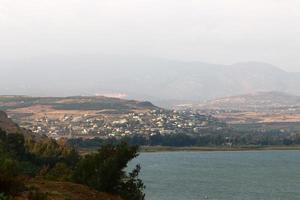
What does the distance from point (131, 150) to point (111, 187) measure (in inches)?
172

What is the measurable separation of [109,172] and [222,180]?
86.3 metres

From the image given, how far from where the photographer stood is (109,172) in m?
39.4

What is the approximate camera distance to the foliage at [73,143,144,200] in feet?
130

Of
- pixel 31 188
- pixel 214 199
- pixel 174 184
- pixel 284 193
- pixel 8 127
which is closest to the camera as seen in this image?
pixel 31 188

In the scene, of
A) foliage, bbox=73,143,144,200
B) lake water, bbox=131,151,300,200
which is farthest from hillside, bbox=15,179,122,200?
lake water, bbox=131,151,300,200

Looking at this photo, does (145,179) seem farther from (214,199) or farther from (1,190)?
(1,190)

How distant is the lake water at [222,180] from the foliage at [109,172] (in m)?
43.4

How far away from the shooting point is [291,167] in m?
164

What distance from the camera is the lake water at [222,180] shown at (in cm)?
9544

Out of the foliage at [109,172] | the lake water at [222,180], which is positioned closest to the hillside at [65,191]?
the foliage at [109,172]

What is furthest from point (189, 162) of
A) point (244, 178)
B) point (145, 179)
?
point (145, 179)

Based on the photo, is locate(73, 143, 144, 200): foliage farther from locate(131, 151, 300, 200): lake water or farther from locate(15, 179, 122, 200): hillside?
locate(131, 151, 300, 200): lake water

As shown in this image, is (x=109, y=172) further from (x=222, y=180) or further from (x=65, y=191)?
(x=222, y=180)

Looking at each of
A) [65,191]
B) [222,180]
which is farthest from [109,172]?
[222,180]
